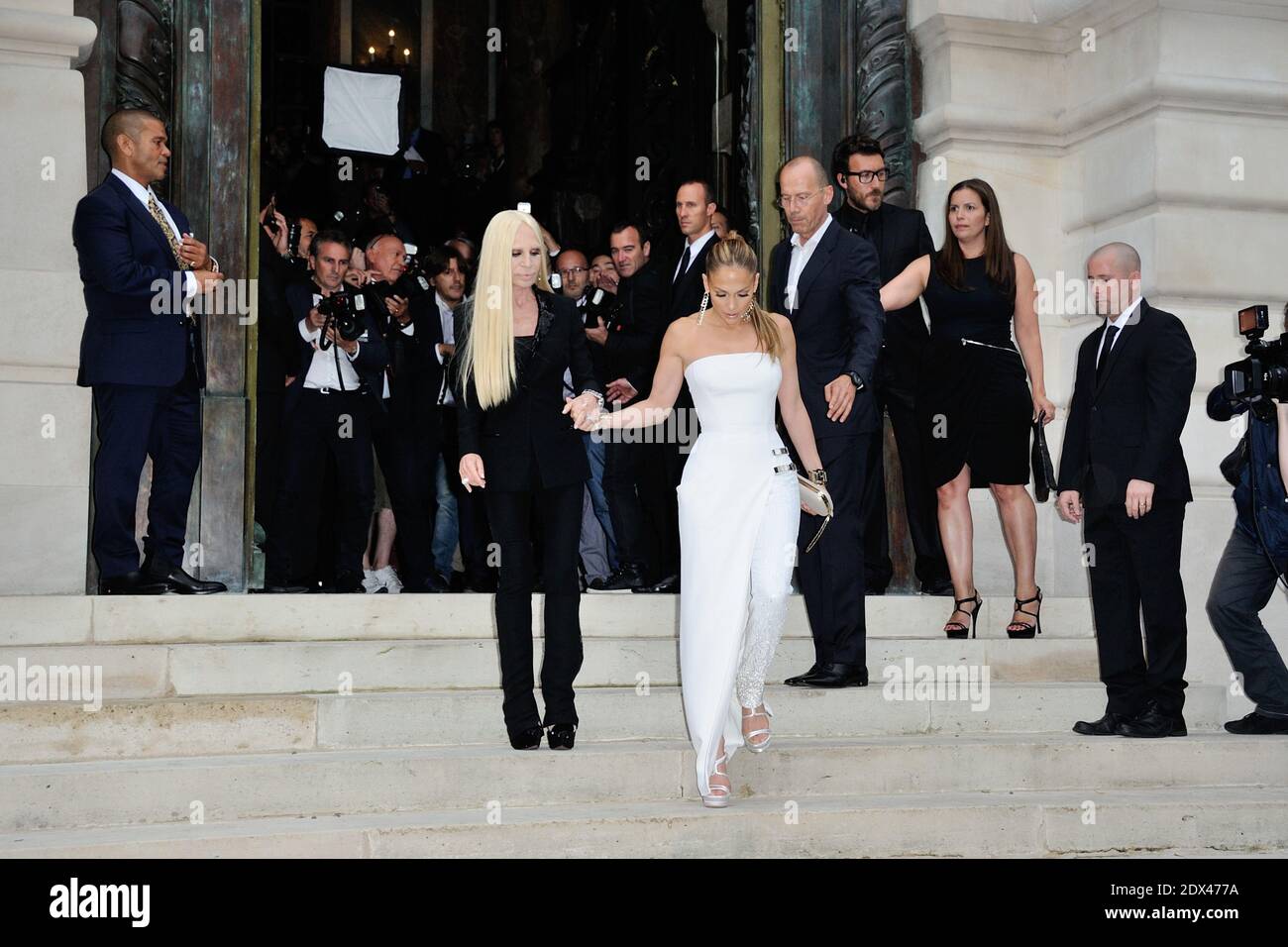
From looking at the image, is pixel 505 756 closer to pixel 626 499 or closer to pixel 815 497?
pixel 815 497

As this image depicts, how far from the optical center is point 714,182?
38.5 ft

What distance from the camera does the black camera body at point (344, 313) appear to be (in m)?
7.96

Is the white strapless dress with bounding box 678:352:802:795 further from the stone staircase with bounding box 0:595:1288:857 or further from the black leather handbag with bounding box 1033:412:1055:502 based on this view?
the black leather handbag with bounding box 1033:412:1055:502

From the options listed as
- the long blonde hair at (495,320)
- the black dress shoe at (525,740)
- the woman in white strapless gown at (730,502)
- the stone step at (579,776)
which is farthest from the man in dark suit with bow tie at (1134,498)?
the long blonde hair at (495,320)

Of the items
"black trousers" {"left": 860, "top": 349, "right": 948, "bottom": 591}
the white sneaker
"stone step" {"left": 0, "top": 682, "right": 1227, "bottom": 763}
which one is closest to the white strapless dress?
"stone step" {"left": 0, "top": 682, "right": 1227, "bottom": 763}

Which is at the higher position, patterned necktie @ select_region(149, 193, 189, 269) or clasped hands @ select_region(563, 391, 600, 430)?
patterned necktie @ select_region(149, 193, 189, 269)

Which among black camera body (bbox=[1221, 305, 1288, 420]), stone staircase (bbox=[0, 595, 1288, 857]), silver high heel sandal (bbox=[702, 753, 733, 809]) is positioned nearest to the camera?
stone staircase (bbox=[0, 595, 1288, 857])

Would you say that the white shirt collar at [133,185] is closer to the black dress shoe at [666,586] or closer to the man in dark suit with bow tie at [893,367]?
the black dress shoe at [666,586]

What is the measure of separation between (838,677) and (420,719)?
1735mm

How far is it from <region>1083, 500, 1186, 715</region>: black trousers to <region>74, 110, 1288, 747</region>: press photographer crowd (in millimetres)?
11

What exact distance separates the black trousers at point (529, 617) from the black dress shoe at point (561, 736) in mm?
21

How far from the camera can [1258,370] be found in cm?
634

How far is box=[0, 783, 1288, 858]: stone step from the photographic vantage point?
4.91 meters

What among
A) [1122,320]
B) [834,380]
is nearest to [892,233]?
[834,380]
